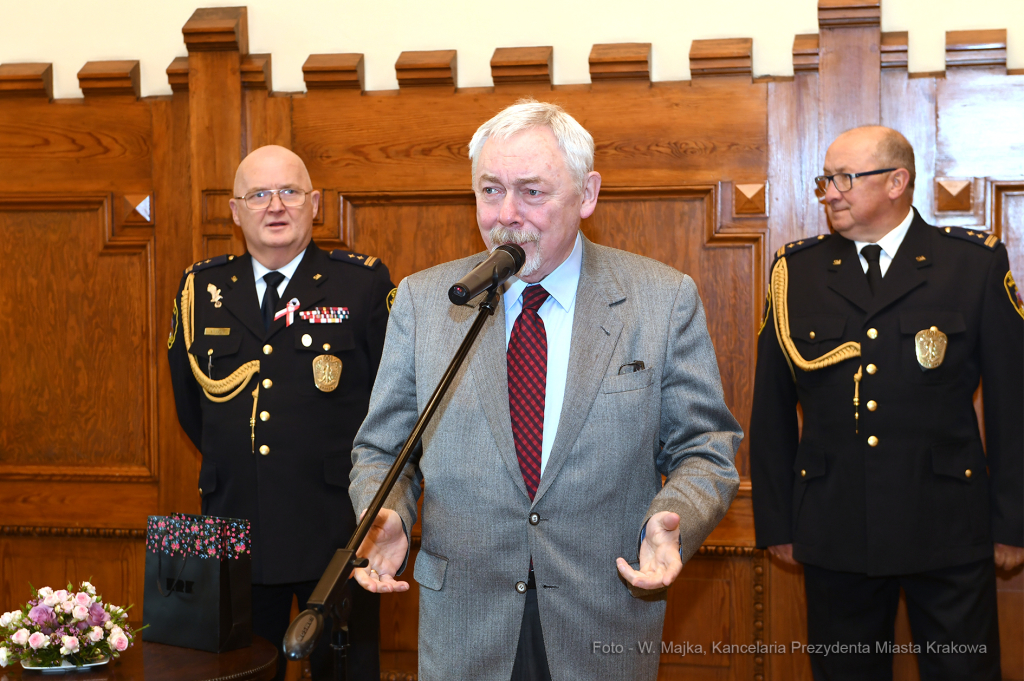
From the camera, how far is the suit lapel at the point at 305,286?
9.33ft

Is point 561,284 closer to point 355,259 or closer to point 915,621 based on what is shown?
point 355,259

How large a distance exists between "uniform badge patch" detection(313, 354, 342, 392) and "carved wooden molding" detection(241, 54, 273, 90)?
3.89 feet

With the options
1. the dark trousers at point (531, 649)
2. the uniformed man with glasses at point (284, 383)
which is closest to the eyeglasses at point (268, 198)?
the uniformed man with glasses at point (284, 383)

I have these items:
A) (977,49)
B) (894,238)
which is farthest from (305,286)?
(977,49)

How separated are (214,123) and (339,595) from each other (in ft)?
8.49

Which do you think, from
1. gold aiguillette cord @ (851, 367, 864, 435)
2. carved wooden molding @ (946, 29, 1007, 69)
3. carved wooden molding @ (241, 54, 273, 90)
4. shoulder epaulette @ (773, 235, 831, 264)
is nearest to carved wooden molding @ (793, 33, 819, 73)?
carved wooden molding @ (946, 29, 1007, 69)

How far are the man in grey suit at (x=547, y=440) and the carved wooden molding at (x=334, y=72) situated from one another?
168cm

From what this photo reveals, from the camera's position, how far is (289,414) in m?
2.77

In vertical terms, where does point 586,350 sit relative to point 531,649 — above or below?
above

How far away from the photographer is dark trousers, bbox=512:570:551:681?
171 cm

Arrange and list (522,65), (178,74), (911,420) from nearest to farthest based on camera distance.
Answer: (911,420) → (522,65) → (178,74)

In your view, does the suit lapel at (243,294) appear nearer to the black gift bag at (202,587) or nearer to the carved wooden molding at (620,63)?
the black gift bag at (202,587)

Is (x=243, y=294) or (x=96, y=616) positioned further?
(x=243, y=294)

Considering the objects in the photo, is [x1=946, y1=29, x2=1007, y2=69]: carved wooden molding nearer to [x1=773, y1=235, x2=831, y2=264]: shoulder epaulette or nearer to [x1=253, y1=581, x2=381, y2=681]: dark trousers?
[x1=773, y1=235, x2=831, y2=264]: shoulder epaulette
